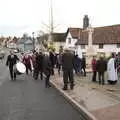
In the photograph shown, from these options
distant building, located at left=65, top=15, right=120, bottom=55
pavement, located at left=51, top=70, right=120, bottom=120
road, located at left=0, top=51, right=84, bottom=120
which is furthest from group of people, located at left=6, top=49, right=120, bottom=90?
distant building, located at left=65, top=15, right=120, bottom=55

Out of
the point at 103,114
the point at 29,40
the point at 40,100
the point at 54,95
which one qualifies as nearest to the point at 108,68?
the point at 54,95

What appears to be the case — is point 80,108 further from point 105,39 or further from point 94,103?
point 105,39

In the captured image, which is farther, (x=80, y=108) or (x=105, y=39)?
(x=105, y=39)

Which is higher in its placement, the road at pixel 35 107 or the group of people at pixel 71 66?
the group of people at pixel 71 66

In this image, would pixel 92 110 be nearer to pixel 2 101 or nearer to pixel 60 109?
pixel 60 109

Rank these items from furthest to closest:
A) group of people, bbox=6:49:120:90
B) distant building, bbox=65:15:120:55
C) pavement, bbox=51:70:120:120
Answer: distant building, bbox=65:15:120:55
group of people, bbox=6:49:120:90
pavement, bbox=51:70:120:120

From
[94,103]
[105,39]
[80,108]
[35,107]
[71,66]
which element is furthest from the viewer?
[105,39]

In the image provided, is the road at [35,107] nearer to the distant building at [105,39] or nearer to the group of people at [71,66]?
the group of people at [71,66]

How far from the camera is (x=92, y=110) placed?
11891 mm

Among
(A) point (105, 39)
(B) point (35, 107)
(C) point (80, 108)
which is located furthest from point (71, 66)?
(A) point (105, 39)

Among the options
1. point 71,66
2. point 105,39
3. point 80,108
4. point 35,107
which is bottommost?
point 35,107

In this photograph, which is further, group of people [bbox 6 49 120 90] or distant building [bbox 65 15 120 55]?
distant building [bbox 65 15 120 55]

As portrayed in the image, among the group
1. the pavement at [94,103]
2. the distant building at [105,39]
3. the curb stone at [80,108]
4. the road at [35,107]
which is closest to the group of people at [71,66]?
the pavement at [94,103]

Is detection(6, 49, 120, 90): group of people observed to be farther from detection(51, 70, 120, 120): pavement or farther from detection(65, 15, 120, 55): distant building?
detection(65, 15, 120, 55): distant building
